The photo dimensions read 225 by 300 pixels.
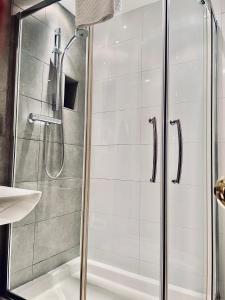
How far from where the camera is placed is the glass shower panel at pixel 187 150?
1.22 metres

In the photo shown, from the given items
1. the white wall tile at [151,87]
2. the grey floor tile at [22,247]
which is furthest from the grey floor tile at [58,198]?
the white wall tile at [151,87]

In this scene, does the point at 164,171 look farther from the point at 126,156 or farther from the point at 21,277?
the point at 21,277

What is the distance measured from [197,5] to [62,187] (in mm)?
1387

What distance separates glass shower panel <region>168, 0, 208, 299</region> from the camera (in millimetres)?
1219

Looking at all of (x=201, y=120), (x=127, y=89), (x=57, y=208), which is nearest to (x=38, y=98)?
(x=127, y=89)

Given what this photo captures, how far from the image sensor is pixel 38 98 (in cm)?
158

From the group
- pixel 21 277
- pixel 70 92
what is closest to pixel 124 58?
pixel 70 92

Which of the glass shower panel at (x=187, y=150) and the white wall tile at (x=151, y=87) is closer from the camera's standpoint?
the glass shower panel at (x=187, y=150)

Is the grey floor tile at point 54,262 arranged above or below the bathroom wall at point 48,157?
below

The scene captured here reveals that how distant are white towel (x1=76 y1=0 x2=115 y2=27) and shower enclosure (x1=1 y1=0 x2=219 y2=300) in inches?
14.4

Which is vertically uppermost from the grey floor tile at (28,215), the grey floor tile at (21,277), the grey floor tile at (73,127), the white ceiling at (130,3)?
the white ceiling at (130,3)

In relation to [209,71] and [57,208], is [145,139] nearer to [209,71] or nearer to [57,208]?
[209,71]

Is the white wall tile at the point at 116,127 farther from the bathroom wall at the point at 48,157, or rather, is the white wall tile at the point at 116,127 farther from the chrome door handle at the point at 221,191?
the chrome door handle at the point at 221,191

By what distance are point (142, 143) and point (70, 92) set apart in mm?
651
